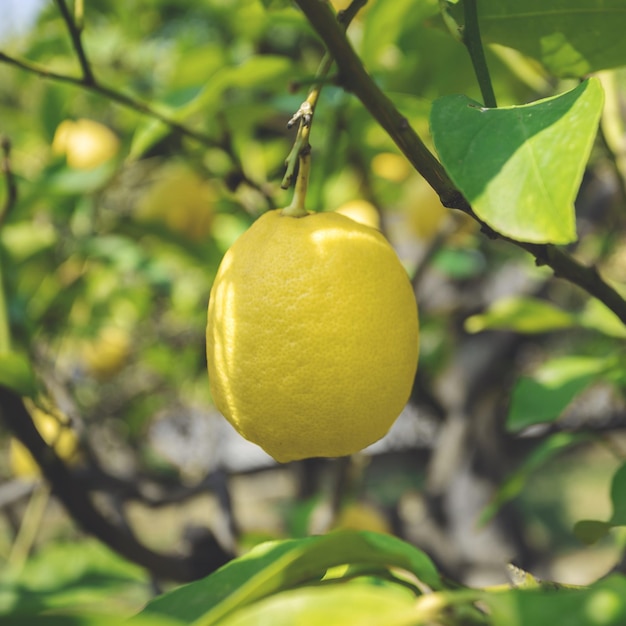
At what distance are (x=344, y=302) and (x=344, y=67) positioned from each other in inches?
7.3

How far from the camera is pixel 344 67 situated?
575 mm

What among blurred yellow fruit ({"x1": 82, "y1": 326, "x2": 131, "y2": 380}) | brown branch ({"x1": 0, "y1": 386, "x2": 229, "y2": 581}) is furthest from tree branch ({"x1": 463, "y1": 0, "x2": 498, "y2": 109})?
blurred yellow fruit ({"x1": 82, "y1": 326, "x2": 131, "y2": 380})

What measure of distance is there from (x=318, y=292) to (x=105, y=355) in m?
1.90

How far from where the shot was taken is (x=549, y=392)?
958 millimetres

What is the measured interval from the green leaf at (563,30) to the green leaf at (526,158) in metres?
0.16

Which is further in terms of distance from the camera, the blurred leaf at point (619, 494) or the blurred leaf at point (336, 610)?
the blurred leaf at point (619, 494)

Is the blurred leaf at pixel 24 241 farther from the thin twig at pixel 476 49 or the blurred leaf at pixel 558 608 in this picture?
the blurred leaf at pixel 558 608

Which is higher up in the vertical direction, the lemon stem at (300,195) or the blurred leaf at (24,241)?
the lemon stem at (300,195)

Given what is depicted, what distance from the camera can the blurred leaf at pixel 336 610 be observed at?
0.31m

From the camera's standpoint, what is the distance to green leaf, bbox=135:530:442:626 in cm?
38

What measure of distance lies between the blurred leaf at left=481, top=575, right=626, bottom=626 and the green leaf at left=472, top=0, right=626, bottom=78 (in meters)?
0.43

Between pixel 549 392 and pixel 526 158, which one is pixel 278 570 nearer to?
pixel 526 158

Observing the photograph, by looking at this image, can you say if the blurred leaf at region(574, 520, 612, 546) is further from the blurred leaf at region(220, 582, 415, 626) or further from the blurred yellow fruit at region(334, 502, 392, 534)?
the blurred yellow fruit at region(334, 502, 392, 534)

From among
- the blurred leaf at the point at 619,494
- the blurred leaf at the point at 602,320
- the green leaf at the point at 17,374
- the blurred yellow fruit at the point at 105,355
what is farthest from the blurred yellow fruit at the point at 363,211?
the blurred yellow fruit at the point at 105,355
